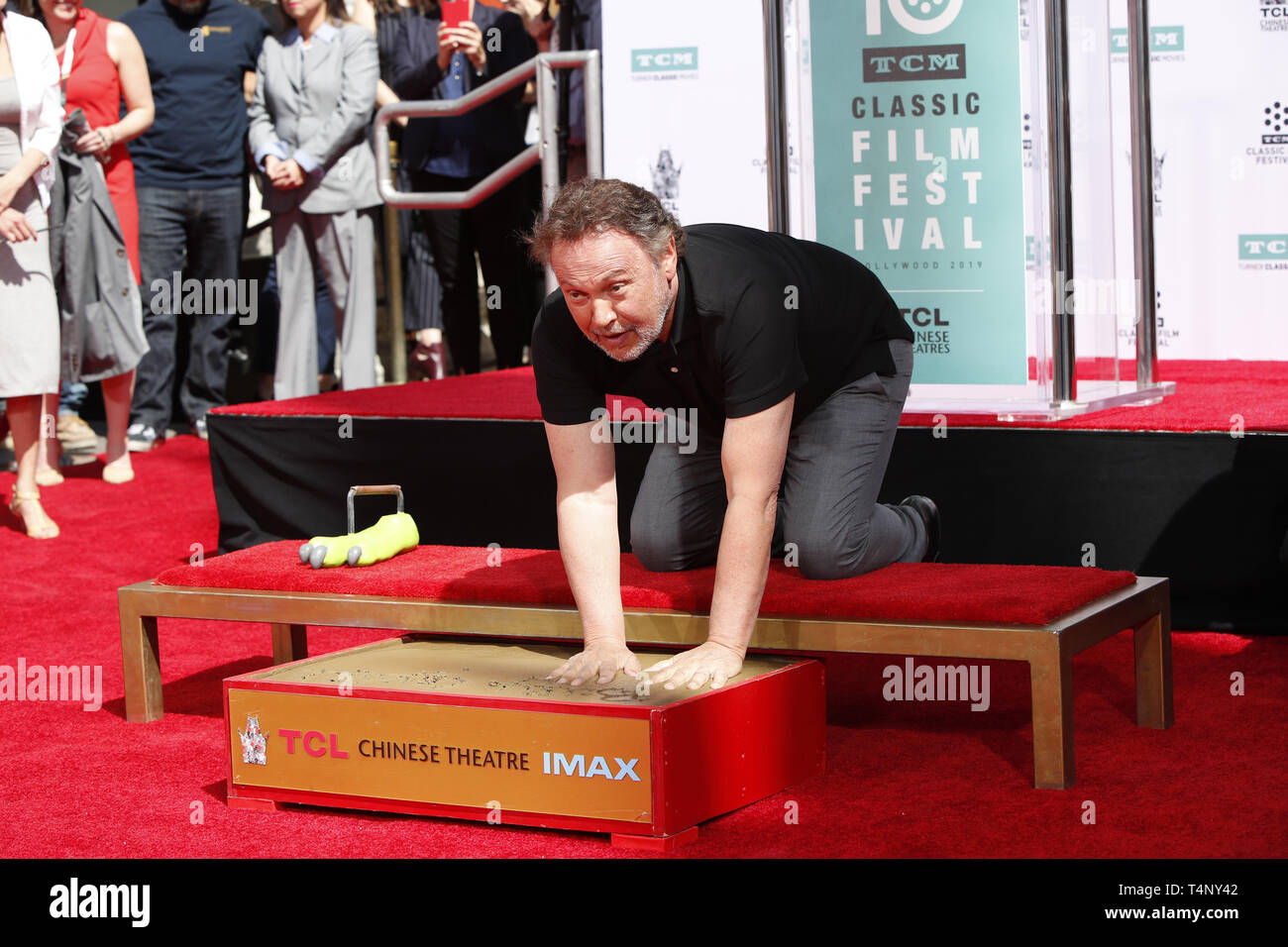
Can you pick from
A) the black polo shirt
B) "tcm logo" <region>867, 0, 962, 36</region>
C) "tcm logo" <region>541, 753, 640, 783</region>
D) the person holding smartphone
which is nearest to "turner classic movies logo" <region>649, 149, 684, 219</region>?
the person holding smartphone

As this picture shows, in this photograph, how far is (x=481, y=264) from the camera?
19.7ft

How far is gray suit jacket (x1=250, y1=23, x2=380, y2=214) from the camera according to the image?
5.63m

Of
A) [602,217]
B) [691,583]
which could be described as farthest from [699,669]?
[602,217]

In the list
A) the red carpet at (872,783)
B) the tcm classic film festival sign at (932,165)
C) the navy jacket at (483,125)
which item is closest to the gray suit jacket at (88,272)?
the navy jacket at (483,125)

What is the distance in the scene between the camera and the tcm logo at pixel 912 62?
3.66 meters

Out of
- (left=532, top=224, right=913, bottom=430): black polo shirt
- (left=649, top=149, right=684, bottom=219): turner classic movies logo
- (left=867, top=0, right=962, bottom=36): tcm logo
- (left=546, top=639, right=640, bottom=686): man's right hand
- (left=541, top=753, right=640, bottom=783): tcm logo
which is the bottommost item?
(left=541, top=753, right=640, bottom=783): tcm logo

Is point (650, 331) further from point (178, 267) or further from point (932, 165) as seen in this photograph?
point (178, 267)

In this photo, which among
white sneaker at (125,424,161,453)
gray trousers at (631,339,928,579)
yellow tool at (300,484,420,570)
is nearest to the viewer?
gray trousers at (631,339,928,579)

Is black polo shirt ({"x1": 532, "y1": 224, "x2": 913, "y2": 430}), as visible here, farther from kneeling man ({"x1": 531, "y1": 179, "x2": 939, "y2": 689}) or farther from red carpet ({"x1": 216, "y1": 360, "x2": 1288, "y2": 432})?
red carpet ({"x1": 216, "y1": 360, "x2": 1288, "y2": 432})

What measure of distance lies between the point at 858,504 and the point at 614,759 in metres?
0.80

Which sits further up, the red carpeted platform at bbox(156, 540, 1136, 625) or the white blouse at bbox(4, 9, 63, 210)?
the white blouse at bbox(4, 9, 63, 210)

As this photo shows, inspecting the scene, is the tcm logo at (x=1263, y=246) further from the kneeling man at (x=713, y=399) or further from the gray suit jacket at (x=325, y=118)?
the gray suit jacket at (x=325, y=118)

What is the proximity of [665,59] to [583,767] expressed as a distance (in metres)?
3.52

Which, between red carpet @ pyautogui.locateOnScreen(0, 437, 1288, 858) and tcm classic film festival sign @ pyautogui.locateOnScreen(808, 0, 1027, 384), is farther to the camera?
tcm classic film festival sign @ pyautogui.locateOnScreen(808, 0, 1027, 384)
